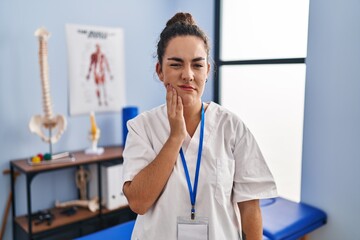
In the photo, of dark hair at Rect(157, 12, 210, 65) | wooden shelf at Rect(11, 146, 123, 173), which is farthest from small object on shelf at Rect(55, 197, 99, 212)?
dark hair at Rect(157, 12, 210, 65)

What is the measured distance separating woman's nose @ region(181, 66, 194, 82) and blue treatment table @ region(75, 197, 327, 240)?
120 cm

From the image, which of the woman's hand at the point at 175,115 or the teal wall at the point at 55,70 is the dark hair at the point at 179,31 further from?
the teal wall at the point at 55,70

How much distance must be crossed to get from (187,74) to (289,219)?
4.63 feet

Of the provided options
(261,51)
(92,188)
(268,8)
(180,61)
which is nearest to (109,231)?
(92,188)

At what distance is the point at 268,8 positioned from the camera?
8.20ft

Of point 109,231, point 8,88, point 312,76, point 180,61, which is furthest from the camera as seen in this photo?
point 8,88

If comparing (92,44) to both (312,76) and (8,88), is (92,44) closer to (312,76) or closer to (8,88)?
(8,88)

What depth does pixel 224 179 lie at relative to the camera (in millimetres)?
946

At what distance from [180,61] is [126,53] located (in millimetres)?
2057

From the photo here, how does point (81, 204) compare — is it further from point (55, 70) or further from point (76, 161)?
point (55, 70)

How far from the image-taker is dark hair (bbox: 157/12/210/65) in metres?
0.97

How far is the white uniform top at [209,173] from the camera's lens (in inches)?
36.4

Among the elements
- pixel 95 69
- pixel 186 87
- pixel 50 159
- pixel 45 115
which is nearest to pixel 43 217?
pixel 50 159

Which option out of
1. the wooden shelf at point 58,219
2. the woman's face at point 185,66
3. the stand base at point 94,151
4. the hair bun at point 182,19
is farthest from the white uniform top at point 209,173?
the stand base at point 94,151
